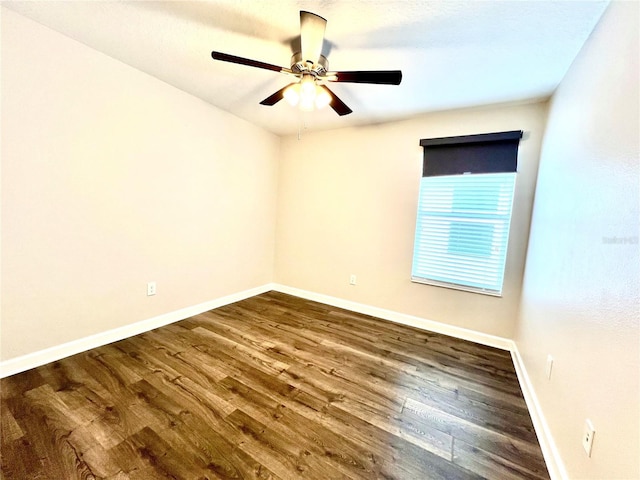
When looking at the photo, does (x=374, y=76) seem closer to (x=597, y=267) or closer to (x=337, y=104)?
(x=337, y=104)

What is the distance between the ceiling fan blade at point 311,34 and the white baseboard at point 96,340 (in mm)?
2678

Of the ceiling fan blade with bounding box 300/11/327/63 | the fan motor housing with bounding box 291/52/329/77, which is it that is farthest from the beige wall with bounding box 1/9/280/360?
the ceiling fan blade with bounding box 300/11/327/63

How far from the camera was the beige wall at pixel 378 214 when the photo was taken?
8.06 feet

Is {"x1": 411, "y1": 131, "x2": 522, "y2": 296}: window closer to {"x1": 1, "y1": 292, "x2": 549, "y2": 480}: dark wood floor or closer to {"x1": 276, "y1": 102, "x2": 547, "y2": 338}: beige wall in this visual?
{"x1": 276, "y1": 102, "x2": 547, "y2": 338}: beige wall

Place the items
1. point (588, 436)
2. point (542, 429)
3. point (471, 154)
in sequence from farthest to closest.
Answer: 1. point (471, 154)
2. point (542, 429)
3. point (588, 436)

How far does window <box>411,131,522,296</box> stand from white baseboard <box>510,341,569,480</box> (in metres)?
0.83

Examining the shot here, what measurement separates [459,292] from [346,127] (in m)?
2.39

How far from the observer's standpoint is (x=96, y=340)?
2139mm

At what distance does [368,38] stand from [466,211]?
6.15 ft

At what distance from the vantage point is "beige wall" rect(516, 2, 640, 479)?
86 centimetres

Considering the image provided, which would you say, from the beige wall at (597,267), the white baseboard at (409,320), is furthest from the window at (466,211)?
the beige wall at (597,267)

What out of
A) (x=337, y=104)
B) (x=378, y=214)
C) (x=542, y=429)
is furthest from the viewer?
(x=378, y=214)

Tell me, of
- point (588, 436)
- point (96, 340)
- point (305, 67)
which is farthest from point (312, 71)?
point (96, 340)

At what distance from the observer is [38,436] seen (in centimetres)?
131
